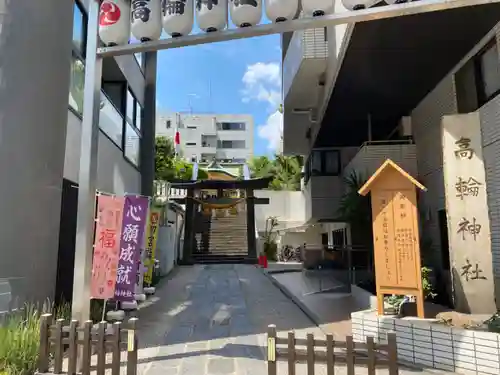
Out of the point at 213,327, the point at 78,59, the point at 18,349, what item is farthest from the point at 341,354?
the point at 78,59

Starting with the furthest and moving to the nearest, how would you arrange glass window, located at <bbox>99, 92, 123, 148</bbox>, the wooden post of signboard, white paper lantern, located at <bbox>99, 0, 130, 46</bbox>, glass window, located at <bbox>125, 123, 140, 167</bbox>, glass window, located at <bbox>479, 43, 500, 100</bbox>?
glass window, located at <bbox>125, 123, 140, 167</bbox> < glass window, located at <bbox>99, 92, 123, 148</bbox> < glass window, located at <bbox>479, 43, 500, 100</bbox> < the wooden post of signboard < white paper lantern, located at <bbox>99, 0, 130, 46</bbox>

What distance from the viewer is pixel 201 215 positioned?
29.2m

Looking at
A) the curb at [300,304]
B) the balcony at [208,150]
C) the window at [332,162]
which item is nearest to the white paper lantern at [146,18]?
the curb at [300,304]

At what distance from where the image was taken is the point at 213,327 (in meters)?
7.84

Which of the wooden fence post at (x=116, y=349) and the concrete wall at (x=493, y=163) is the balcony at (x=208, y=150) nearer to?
the concrete wall at (x=493, y=163)

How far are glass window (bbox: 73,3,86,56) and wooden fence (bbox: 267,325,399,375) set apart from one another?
7.88 metres

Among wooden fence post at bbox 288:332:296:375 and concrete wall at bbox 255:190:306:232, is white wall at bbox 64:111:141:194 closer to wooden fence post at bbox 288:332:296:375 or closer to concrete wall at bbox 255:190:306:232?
wooden fence post at bbox 288:332:296:375

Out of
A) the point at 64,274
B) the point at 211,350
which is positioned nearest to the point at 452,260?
the point at 211,350

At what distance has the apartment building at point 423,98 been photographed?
6.80 metres

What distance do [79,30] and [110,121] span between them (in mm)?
3137

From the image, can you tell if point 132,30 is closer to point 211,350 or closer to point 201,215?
point 211,350

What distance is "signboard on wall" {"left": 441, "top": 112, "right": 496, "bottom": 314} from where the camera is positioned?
637 centimetres

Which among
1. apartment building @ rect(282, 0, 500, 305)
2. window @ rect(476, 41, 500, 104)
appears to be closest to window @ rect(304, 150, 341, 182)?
apartment building @ rect(282, 0, 500, 305)

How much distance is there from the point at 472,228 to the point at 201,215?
2387 cm
